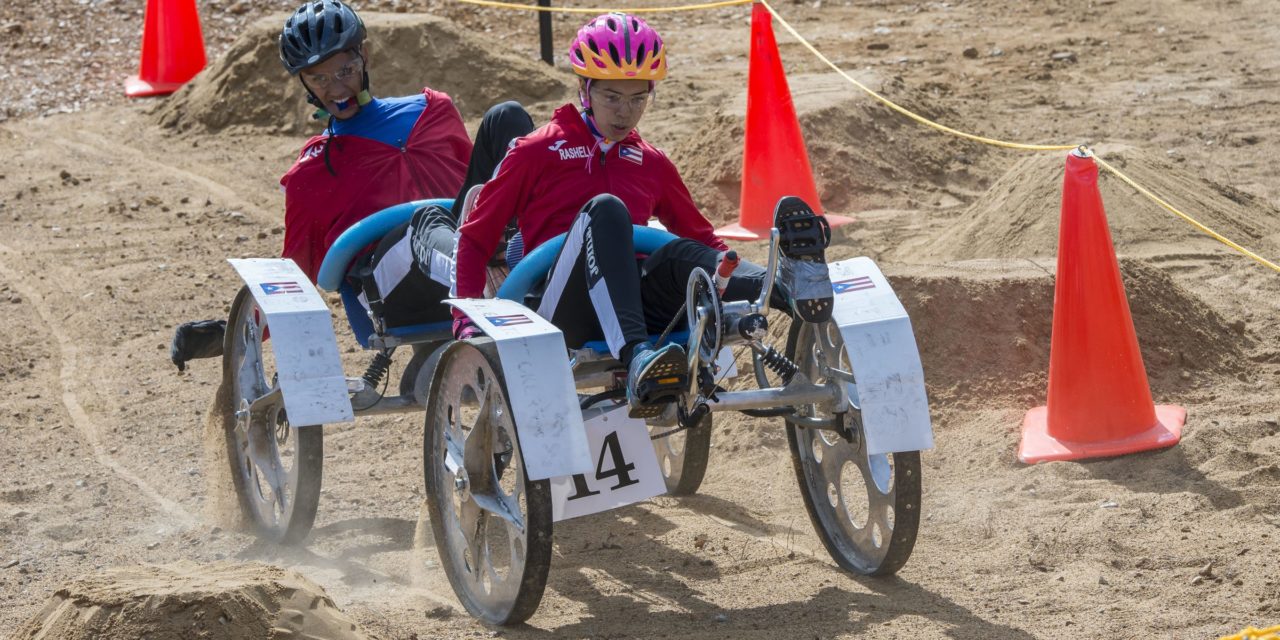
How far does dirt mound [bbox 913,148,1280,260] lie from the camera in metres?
8.34

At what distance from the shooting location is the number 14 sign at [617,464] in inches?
198

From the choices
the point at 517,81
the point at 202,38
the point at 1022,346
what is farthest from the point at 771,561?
the point at 202,38

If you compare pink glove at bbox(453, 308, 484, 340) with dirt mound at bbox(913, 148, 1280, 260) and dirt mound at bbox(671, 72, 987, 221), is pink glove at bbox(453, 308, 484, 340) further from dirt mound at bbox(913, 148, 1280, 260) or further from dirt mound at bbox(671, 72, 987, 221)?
dirt mound at bbox(671, 72, 987, 221)

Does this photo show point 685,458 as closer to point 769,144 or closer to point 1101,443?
point 1101,443

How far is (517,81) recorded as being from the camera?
13.2 metres

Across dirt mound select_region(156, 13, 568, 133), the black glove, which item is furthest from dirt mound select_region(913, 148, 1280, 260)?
dirt mound select_region(156, 13, 568, 133)

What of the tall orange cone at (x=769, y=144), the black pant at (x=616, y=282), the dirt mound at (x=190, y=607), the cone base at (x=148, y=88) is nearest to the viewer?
the dirt mound at (x=190, y=607)

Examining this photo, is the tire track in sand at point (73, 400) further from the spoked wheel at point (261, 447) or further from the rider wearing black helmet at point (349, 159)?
the rider wearing black helmet at point (349, 159)

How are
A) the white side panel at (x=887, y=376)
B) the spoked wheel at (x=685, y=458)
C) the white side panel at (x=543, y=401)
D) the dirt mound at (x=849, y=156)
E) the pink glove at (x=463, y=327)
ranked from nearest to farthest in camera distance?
the white side panel at (x=543, y=401), the white side panel at (x=887, y=376), the pink glove at (x=463, y=327), the spoked wheel at (x=685, y=458), the dirt mound at (x=849, y=156)

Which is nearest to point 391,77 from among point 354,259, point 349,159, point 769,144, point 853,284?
point 769,144

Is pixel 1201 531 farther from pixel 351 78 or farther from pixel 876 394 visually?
pixel 351 78

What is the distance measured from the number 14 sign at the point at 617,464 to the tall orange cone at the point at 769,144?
187 inches

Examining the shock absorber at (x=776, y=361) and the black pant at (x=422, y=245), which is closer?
the shock absorber at (x=776, y=361)

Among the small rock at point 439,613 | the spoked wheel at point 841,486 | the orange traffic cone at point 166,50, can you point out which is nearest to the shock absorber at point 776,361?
the spoked wheel at point 841,486
